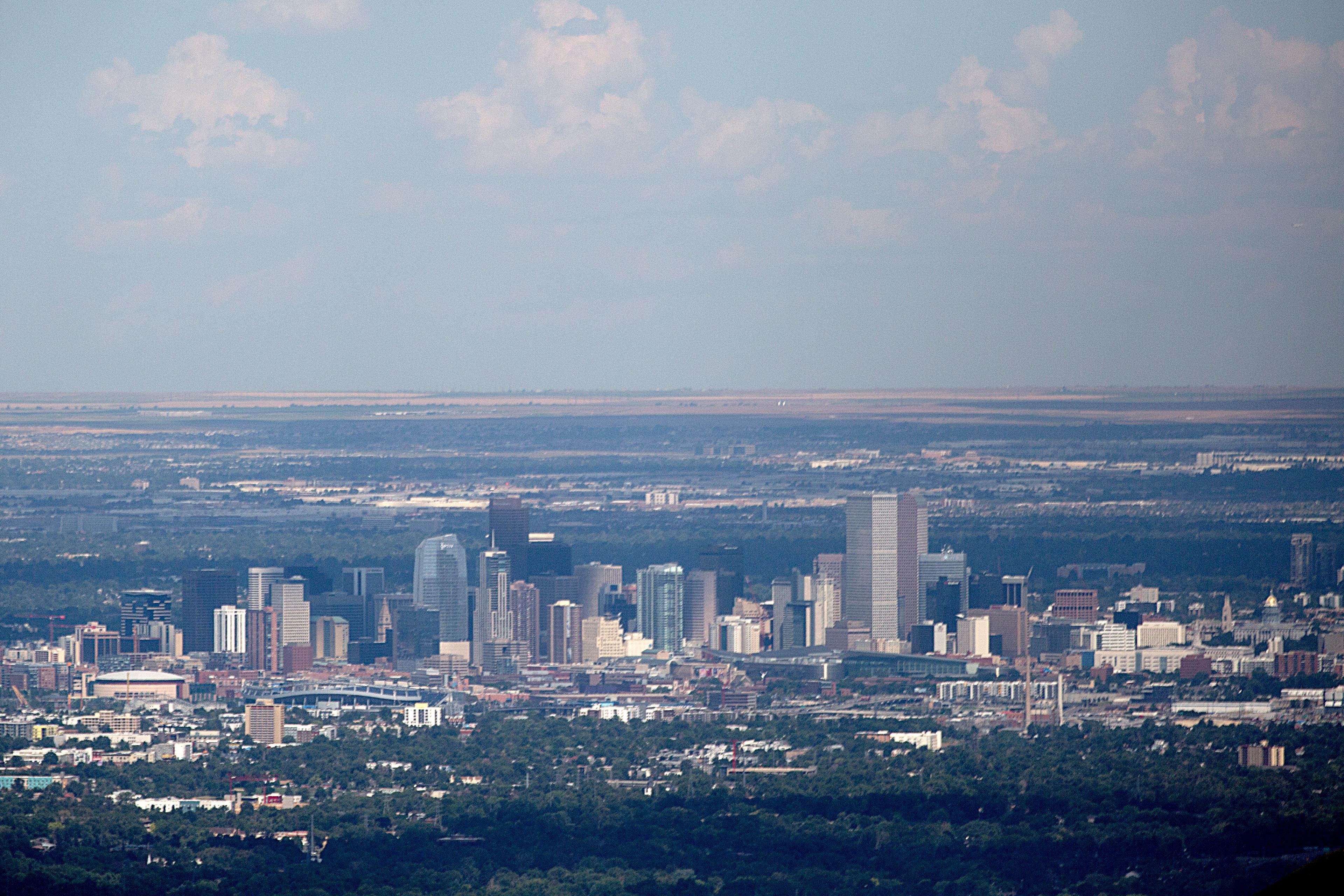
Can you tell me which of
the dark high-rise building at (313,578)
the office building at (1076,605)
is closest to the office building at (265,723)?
the dark high-rise building at (313,578)

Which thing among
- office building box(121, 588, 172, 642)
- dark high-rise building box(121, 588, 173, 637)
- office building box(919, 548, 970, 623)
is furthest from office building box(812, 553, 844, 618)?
office building box(121, 588, 172, 642)

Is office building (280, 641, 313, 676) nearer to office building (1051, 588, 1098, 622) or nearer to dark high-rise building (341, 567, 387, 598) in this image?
dark high-rise building (341, 567, 387, 598)

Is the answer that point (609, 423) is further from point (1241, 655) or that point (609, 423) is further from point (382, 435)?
point (1241, 655)

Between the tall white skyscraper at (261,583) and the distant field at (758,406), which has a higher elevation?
the distant field at (758,406)

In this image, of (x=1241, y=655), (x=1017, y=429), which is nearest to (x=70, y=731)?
(x=1241, y=655)

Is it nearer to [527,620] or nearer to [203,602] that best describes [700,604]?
[527,620]

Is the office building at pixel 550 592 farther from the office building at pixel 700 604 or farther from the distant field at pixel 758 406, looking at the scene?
the distant field at pixel 758 406
